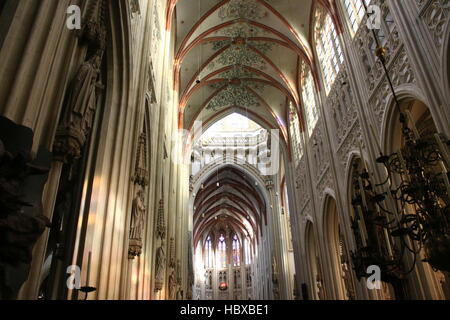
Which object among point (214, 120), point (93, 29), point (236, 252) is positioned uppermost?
point (214, 120)

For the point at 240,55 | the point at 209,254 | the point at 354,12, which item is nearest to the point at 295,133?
the point at 240,55

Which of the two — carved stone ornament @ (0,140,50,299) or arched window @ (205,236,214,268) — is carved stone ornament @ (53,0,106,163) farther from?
arched window @ (205,236,214,268)

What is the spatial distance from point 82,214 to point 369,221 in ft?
14.1

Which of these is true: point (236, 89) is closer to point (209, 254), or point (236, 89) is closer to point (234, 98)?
point (234, 98)

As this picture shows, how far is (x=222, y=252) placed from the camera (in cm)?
4700

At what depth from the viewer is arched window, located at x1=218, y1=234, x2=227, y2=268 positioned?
46.4 meters

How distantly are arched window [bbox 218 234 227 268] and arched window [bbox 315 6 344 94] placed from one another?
1403 inches

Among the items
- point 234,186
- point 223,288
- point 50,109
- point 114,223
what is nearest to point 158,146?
point 114,223

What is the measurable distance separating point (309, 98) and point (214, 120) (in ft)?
27.2

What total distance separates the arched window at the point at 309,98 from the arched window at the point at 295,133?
1708mm

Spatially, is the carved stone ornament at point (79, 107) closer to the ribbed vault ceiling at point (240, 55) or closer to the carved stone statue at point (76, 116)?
the carved stone statue at point (76, 116)

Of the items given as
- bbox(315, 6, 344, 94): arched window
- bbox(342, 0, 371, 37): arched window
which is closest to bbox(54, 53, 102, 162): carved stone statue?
bbox(342, 0, 371, 37): arched window

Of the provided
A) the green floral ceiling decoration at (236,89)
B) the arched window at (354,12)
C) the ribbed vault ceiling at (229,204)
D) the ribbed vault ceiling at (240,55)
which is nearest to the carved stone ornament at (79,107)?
the arched window at (354,12)

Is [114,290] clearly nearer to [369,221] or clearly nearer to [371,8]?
[369,221]
